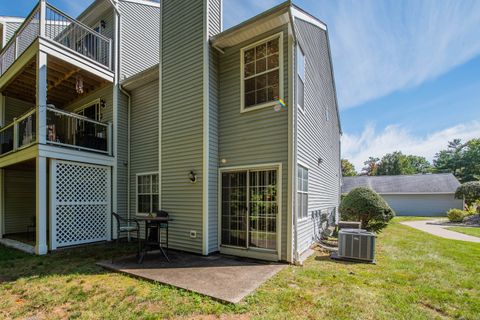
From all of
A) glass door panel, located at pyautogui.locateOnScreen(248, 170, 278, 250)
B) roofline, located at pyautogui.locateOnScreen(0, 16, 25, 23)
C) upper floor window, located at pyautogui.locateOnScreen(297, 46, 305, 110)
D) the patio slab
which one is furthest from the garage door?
roofline, located at pyautogui.locateOnScreen(0, 16, 25, 23)

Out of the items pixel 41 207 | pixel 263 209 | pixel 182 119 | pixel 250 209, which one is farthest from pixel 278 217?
pixel 41 207

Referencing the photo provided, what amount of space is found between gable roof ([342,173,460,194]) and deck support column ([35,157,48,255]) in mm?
25241

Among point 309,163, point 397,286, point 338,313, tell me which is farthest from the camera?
point 309,163

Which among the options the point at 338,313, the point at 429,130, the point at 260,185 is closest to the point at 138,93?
the point at 260,185

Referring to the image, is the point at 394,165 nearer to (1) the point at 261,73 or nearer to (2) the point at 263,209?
(1) the point at 261,73

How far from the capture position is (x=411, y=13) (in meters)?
7.66

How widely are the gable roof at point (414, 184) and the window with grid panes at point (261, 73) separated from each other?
875 inches

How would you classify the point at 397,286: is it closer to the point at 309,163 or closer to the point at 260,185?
the point at 260,185

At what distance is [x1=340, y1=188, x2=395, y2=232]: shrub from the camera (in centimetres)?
921

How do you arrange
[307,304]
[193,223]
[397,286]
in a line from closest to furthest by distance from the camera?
[307,304], [397,286], [193,223]

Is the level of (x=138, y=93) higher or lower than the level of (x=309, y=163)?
higher

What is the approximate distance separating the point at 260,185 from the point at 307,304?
297 centimetres

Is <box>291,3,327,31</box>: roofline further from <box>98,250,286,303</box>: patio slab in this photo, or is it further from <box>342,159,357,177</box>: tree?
<box>342,159,357,177</box>: tree

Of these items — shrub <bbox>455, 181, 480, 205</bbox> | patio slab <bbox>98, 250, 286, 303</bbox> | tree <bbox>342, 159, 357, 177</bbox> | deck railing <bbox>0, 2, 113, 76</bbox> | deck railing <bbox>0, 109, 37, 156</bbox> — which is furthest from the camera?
tree <bbox>342, 159, 357, 177</bbox>
